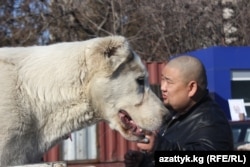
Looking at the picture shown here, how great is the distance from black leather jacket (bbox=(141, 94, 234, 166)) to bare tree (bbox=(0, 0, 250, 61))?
19.4 m

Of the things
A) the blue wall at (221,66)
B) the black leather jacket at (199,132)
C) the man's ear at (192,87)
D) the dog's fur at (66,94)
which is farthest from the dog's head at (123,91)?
the blue wall at (221,66)

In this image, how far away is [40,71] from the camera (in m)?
4.66

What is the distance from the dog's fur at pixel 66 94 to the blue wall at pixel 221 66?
13058mm

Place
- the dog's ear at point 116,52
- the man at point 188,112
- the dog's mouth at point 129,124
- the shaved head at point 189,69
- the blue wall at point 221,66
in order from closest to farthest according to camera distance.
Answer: the man at point 188,112 → the shaved head at point 189,69 → the dog's ear at point 116,52 → the dog's mouth at point 129,124 → the blue wall at point 221,66

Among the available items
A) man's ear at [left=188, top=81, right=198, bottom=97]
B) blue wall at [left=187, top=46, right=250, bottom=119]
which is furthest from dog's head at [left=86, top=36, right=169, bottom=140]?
blue wall at [left=187, top=46, right=250, bottom=119]

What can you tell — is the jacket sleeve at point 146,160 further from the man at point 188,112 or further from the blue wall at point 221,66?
the blue wall at point 221,66

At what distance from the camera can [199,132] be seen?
4.19 metres

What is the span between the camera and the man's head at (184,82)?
14.3 feet

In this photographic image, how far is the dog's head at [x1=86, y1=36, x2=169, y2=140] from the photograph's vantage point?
480cm

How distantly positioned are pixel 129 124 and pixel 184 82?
2.66 ft

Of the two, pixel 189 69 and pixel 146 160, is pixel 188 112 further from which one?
pixel 146 160

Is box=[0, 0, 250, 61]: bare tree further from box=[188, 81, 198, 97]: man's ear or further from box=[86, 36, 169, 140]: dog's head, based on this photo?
box=[188, 81, 198, 97]: man's ear

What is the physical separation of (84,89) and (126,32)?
20182 millimetres

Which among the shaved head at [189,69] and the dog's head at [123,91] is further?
the dog's head at [123,91]
